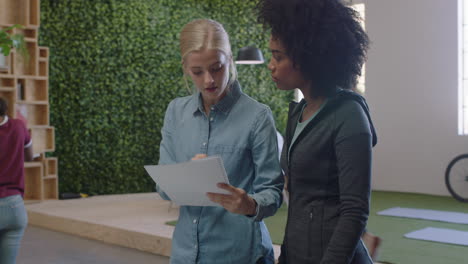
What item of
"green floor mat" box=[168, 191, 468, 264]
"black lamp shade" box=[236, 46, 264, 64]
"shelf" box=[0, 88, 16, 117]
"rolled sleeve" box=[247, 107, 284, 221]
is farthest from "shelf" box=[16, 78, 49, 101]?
"rolled sleeve" box=[247, 107, 284, 221]


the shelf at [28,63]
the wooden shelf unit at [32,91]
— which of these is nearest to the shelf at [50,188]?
the wooden shelf unit at [32,91]

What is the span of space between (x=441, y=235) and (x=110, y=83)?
4727mm

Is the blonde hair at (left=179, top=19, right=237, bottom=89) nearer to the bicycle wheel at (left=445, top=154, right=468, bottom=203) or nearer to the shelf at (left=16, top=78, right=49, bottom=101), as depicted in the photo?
the shelf at (left=16, top=78, right=49, bottom=101)

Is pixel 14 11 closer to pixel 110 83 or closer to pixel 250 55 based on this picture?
pixel 110 83

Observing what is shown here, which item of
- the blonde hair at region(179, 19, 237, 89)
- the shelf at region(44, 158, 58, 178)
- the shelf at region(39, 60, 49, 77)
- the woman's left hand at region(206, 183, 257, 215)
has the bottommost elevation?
the shelf at region(44, 158, 58, 178)

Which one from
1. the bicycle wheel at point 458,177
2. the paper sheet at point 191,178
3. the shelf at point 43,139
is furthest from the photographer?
the bicycle wheel at point 458,177

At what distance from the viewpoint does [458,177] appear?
726 centimetres

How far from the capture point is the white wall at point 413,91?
7.43 meters

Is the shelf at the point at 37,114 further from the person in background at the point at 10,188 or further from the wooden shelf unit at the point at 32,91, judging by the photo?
the person in background at the point at 10,188

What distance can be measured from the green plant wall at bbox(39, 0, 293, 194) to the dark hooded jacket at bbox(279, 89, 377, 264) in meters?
6.41

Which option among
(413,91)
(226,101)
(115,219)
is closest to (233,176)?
Answer: (226,101)

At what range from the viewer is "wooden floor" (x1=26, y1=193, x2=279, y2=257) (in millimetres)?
4824

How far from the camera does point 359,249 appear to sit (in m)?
1.22

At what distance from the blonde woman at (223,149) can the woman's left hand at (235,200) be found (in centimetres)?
3
